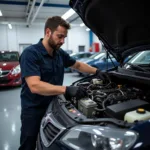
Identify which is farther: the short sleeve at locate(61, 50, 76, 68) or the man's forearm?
the short sleeve at locate(61, 50, 76, 68)

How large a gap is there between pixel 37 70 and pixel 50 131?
1.89 ft

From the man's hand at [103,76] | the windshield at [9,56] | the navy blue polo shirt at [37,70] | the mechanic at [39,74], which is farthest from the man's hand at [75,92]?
the windshield at [9,56]

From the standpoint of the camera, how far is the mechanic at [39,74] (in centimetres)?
159

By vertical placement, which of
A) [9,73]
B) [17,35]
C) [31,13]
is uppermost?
[31,13]

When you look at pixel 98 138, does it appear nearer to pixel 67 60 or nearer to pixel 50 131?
pixel 50 131

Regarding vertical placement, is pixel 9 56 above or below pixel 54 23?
below

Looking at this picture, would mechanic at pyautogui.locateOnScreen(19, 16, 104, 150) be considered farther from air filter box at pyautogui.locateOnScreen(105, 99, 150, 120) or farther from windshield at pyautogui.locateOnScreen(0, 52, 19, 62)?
windshield at pyautogui.locateOnScreen(0, 52, 19, 62)

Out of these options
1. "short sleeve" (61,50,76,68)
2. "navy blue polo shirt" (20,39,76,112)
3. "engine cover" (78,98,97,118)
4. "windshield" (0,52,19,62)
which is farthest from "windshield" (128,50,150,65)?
"windshield" (0,52,19,62)

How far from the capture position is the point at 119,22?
6.39ft

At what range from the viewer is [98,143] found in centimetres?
96

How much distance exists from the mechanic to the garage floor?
2.43 ft

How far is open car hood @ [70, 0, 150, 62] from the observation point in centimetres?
168

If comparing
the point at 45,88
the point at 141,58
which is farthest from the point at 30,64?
the point at 141,58

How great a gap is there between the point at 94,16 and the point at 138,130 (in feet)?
4.41
